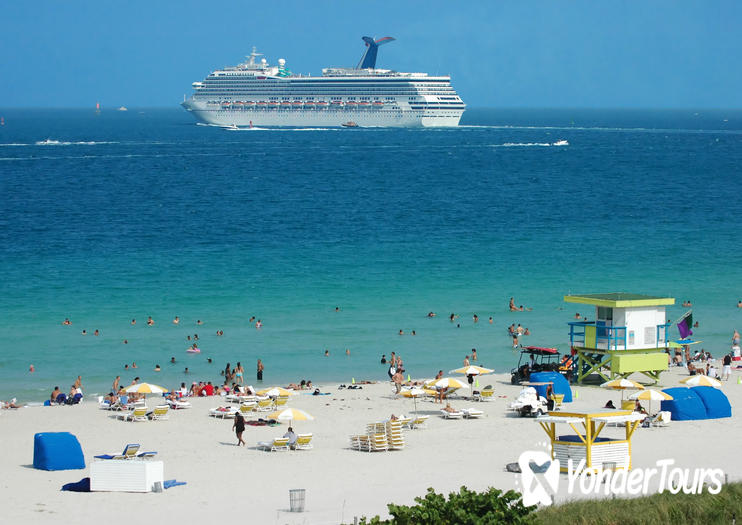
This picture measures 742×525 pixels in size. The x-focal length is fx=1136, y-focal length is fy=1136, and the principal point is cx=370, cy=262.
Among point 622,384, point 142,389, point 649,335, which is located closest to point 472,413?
point 622,384

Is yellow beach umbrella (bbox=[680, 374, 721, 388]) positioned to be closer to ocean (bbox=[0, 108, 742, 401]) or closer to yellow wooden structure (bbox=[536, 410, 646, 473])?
yellow wooden structure (bbox=[536, 410, 646, 473])

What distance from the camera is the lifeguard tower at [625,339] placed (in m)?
27.1

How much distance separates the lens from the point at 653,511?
48.0 feet

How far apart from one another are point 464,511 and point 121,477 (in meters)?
6.46

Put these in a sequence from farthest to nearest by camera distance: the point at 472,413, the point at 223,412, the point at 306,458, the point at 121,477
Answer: the point at 223,412
the point at 472,413
the point at 306,458
the point at 121,477

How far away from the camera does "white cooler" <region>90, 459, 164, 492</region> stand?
57.5ft

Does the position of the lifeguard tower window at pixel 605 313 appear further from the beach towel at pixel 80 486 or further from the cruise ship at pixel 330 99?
the cruise ship at pixel 330 99

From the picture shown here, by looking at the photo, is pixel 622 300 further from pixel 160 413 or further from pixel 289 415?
pixel 160 413

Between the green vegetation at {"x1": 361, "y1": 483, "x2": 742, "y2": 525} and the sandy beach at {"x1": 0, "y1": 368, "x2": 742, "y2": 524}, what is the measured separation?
215 centimetres

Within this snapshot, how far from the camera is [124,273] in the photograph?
154ft

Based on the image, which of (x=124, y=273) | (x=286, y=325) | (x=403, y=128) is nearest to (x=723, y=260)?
(x=286, y=325)

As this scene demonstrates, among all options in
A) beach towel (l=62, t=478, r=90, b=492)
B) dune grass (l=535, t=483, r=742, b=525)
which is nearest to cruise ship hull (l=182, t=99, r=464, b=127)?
beach towel (l=62, t=478, r=90, b=492)

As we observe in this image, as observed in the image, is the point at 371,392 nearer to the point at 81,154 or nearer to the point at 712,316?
the point at 712,316

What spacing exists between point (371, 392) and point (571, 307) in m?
14.5
